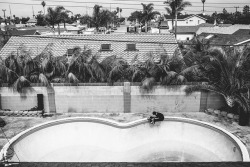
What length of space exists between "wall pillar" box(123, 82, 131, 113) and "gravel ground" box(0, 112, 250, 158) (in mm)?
318

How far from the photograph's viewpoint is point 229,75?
12453 mm

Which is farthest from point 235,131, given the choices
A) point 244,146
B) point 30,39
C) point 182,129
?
point 30,39

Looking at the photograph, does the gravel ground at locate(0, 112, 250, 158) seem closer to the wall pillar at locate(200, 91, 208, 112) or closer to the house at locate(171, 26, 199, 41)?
the wall pillar at locate(200, 91, 208, 112)

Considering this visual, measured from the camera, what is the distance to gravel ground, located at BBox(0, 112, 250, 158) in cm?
1158

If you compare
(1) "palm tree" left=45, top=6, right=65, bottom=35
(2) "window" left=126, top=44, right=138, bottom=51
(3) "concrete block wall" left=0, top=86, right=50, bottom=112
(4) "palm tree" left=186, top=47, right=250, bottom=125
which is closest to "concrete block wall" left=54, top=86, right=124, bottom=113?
(3) "concrete block wall" left=0, top=86, right=50, bottom=112

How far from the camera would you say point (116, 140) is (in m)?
12.6

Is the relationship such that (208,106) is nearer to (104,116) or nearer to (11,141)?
(104,116)

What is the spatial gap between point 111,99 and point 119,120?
4.90 feet

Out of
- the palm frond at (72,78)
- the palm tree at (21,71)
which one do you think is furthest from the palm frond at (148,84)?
the palm tree at (21,71)

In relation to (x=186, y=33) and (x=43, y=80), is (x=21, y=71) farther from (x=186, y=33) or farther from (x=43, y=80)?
(x=186, y=33)

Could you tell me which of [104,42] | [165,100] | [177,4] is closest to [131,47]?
[104,42]

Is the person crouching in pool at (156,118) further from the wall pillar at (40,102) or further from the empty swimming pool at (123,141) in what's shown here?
the wall pillar at (40,102)

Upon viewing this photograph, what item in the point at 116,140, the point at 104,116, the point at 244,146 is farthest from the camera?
the point at 104,116

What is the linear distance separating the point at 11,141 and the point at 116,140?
17.4ft
